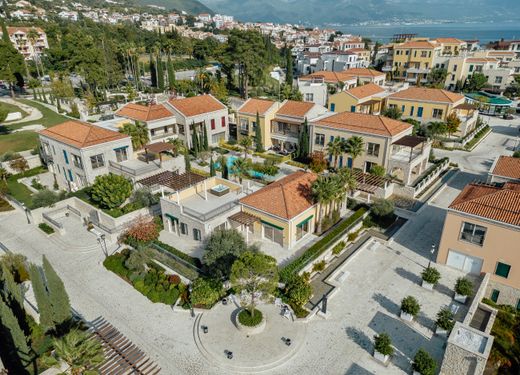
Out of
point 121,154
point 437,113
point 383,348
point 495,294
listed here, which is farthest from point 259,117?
point 383,348

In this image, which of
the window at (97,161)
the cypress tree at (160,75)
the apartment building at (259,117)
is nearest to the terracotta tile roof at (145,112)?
the window at (97,161)

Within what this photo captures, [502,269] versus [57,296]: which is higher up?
[57,296]

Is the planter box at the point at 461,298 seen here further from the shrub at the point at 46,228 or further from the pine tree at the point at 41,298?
the shrub at the point at 46,228

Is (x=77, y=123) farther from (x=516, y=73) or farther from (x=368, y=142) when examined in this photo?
(x=516, y=73)

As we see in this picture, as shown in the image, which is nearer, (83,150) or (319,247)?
(319,247)

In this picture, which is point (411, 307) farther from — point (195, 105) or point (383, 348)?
point (195, 105)
